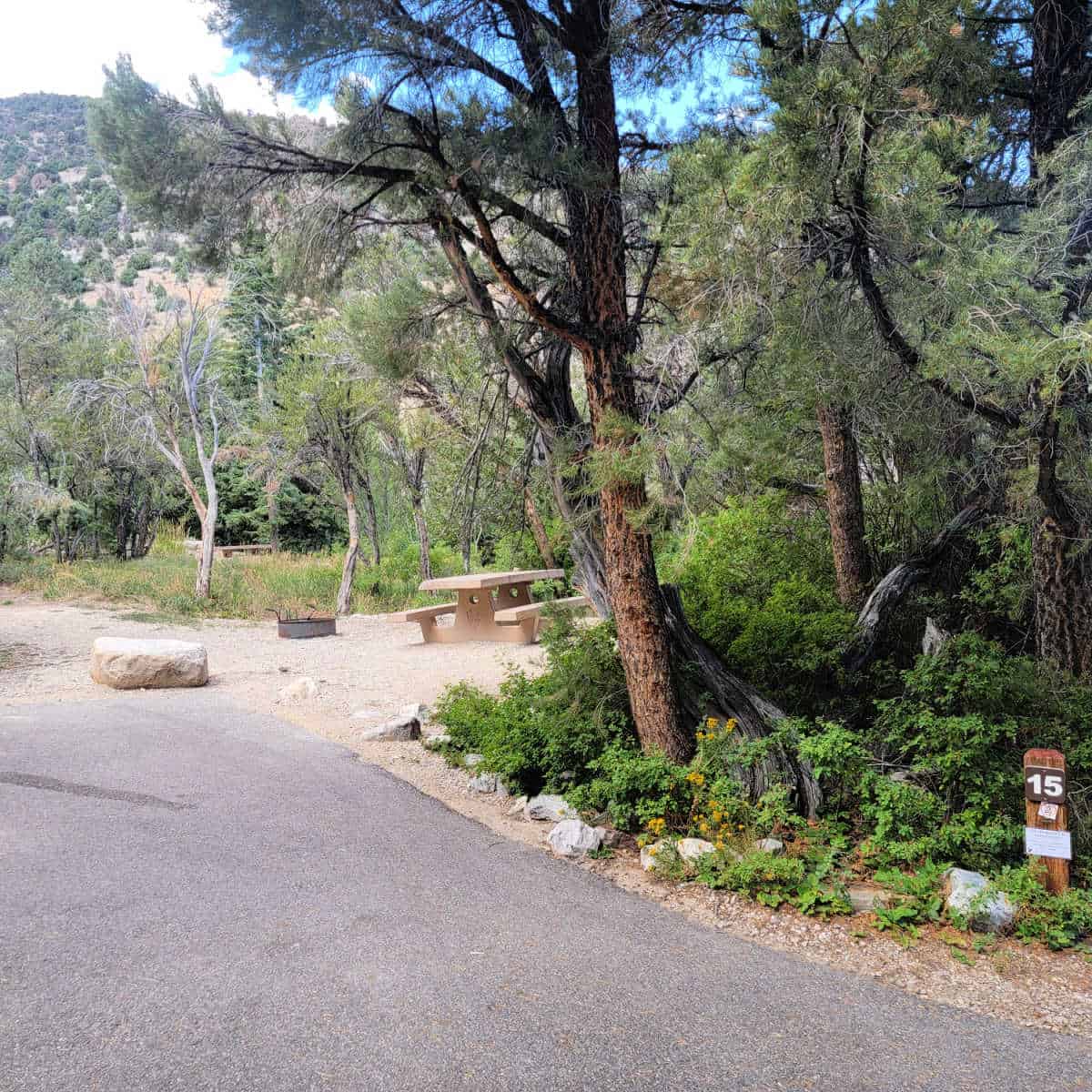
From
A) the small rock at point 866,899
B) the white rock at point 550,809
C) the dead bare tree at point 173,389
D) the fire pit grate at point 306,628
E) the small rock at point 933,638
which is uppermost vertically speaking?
the dead bare tree at point 173,389

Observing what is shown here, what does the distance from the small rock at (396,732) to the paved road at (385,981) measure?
1.79 meters

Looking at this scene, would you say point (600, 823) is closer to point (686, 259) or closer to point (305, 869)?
point (305, 869)

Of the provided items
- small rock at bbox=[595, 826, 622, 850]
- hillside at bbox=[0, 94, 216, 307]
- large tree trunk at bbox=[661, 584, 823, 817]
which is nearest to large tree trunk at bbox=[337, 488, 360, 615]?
large tree trunk at bbox=[661, 584, 823, 817]

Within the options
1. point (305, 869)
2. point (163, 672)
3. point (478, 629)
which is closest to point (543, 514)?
point (478, 629)

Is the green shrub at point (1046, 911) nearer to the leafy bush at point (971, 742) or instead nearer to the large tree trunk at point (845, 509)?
the leafy bush at point (971, 742)

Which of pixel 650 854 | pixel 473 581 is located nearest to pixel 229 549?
pixel 473 581

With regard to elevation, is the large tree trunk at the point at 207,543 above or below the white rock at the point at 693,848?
above

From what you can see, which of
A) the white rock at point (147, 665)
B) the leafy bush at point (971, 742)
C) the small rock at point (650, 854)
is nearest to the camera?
the leafy bush at point (971, 742)

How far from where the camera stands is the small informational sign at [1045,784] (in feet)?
11.6

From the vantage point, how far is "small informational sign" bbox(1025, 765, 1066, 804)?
3.54 metres

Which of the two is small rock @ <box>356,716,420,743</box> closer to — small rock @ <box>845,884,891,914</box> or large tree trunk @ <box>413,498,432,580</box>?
small rock @ <box>845,884,891,914</box>

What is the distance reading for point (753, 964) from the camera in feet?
10.4

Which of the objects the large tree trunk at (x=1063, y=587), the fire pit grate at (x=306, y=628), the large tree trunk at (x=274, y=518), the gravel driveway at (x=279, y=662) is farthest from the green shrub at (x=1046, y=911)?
the large tree trunk at (x=274, y=518)

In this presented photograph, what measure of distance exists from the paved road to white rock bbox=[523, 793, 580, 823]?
1.60ft
